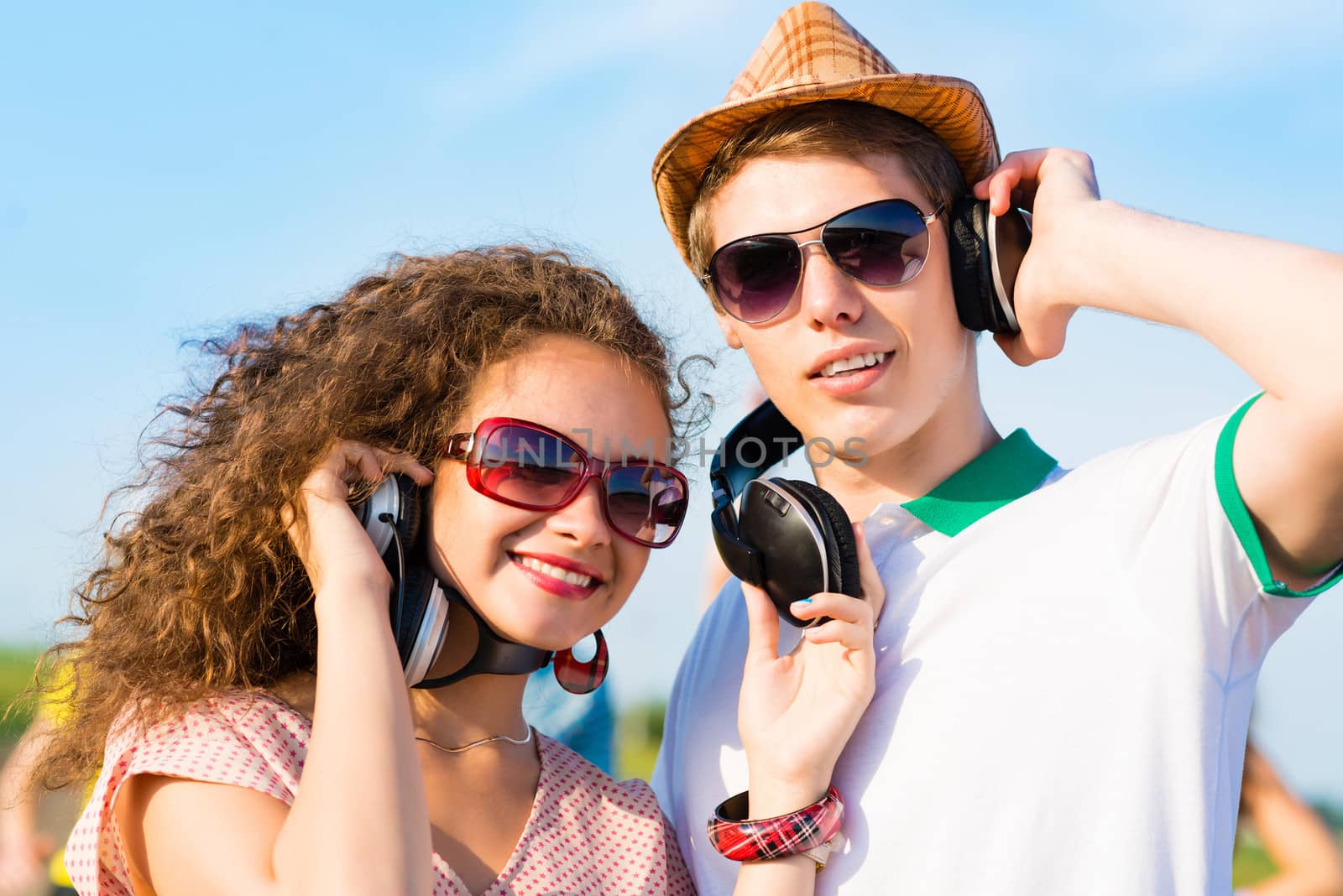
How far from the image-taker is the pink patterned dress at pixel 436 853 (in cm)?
207

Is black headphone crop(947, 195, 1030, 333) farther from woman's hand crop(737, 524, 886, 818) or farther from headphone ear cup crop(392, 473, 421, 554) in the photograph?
headphone ear cup crop(392, 473, 421, 554)

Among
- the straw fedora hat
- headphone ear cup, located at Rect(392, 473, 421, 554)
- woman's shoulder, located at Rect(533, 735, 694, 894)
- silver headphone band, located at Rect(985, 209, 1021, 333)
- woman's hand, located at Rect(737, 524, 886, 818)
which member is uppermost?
the straw fedora hat

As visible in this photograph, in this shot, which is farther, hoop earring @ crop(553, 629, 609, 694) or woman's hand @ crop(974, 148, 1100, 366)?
hoop earring @ crop(553, 629, 609, 694)

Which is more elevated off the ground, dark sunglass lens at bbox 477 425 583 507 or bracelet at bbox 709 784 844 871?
dark sunglass lens at bbox 477 425 583 507

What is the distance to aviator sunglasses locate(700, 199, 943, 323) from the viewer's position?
238 centimetres

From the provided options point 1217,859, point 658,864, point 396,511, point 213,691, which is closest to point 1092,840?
point 1217,859

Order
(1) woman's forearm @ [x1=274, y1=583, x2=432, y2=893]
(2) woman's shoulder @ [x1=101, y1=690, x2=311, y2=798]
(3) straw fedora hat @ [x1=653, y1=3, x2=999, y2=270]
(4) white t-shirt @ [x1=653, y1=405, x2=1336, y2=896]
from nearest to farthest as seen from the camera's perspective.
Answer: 1. (1) woman's forearm @ [x1=274, y1=583, x2=432, y2=893]
2. (4) white t-shirt @ [x1=653, y1=405, x2=1336, y2=896]
3. (2) woman's shoulder @ [x1=101, y1=690, x2=311, y2=798]
4. (3) straw fedora hat @ [x1=653, y1=3, x2=999, y2=270]

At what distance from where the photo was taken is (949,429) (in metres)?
2.52

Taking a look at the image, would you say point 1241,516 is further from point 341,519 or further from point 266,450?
point 266,450

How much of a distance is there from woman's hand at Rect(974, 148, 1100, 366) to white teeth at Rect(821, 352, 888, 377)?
0.27m

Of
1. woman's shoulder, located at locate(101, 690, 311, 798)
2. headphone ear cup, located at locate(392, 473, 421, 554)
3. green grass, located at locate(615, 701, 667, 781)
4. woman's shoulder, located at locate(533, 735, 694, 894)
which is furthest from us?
green grass, located at locate(615, 701, 667, 781)

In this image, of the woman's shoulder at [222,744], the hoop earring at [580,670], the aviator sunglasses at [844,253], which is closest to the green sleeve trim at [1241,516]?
the aviator sunglasses at [844,253]

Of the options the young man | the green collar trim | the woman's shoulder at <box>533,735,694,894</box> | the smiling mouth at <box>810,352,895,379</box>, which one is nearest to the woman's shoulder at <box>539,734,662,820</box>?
the woman's shoulder at <box>533,735,694,894</box>

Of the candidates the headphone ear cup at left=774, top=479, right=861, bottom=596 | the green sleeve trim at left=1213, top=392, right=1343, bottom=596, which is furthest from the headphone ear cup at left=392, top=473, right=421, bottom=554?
the green sleeve trim at left=1213, top=392, right=1343, bottom=596
